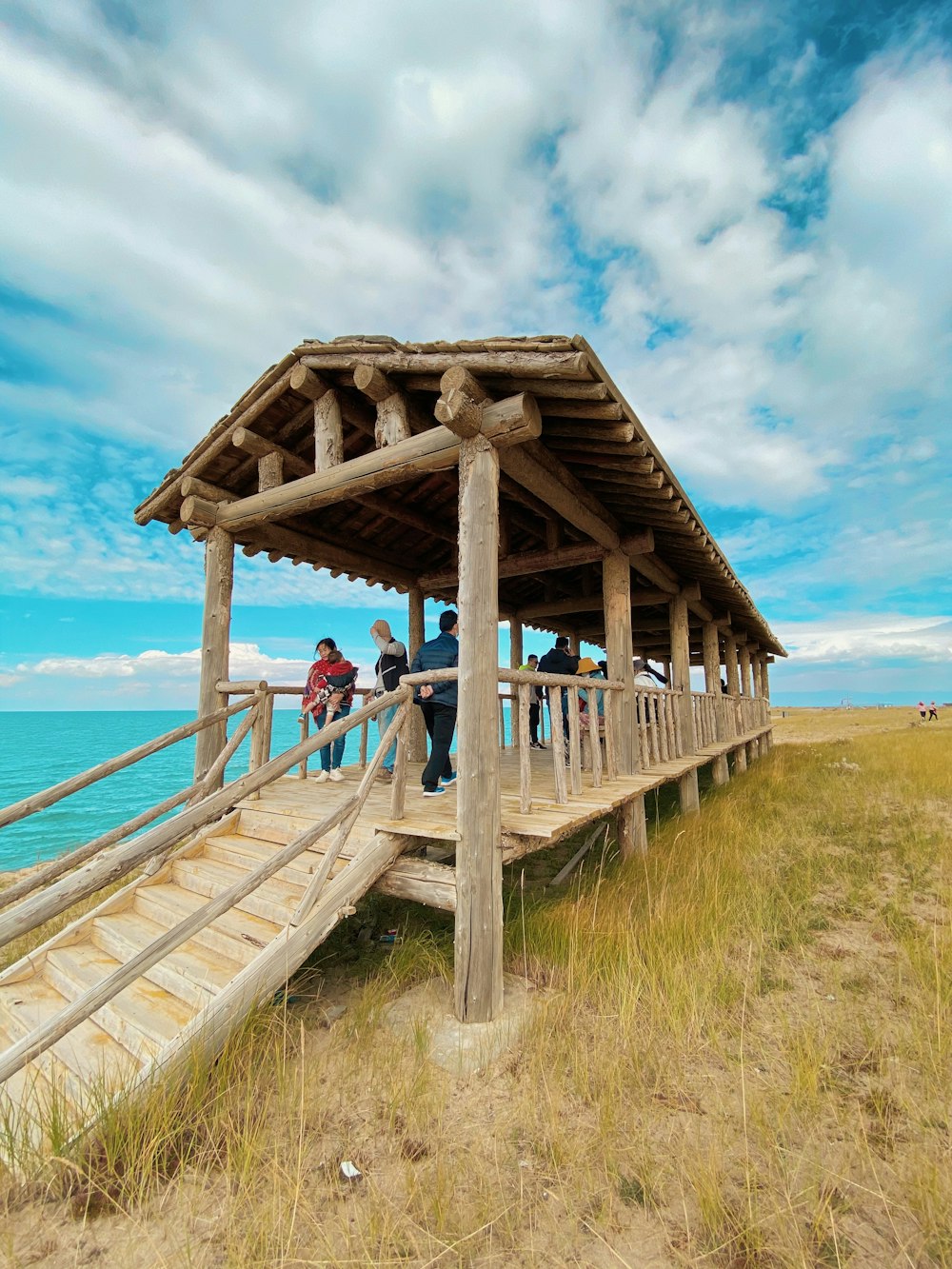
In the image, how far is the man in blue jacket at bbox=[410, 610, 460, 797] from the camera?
555cm

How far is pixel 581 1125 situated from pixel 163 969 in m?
2.79

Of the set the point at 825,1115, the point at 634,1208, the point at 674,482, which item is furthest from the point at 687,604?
the point at 634,1208

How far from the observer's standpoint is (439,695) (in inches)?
219

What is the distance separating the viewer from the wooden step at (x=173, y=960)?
11.9 feet

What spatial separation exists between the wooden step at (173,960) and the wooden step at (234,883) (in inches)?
14.9

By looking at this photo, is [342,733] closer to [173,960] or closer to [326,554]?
[173,960]

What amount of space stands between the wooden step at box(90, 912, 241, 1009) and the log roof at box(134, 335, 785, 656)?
13.7 feet

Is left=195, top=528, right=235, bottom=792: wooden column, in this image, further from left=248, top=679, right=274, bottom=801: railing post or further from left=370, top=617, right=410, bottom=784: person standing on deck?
left=370, top=617, right=410, bottom=784: person standing on deck

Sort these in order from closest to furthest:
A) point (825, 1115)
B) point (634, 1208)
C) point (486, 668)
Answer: point (634, 1208)
point (825, 1115)
point (486, 668)

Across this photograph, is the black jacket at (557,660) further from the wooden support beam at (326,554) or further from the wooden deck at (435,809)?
the wooden support beam at (326,554)

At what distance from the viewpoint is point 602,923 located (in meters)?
4.80

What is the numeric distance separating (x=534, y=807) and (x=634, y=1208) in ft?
8.99

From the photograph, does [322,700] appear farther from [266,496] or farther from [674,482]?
[674,482]

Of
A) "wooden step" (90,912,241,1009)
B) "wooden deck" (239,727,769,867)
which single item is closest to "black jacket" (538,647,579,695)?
"wooden deck" (239,727,769,867)
